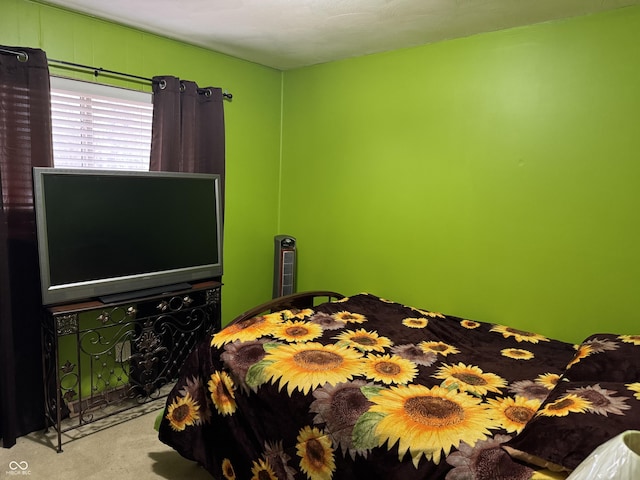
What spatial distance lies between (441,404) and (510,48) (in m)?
2.18

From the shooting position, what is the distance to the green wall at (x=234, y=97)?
2.70 metres

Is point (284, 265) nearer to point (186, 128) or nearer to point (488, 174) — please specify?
point (186, 128)

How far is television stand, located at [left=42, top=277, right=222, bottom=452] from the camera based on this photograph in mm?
2670

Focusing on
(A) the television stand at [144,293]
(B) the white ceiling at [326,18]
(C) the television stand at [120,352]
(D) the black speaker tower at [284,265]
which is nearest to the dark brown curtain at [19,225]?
(C) the television stand at [120,352]

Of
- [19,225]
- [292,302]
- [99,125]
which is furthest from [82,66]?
[292,302]

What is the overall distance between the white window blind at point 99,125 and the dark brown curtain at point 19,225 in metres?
0.22

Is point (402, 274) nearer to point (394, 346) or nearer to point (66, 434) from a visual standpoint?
point (394, 346)

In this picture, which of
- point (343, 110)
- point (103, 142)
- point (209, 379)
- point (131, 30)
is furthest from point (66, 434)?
point (343, 110)

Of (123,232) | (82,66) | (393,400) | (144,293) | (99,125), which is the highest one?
(82,66)

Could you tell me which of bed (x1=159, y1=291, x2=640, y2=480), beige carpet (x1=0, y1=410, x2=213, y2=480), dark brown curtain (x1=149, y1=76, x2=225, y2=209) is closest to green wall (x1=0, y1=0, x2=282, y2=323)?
dark brown curtain (x1=149, y1=76, x2=225, y2=209)

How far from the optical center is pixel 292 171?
403cm

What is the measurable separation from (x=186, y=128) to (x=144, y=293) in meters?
1.18

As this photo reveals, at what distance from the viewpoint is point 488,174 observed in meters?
2.96

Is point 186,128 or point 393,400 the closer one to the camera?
point 393,400
